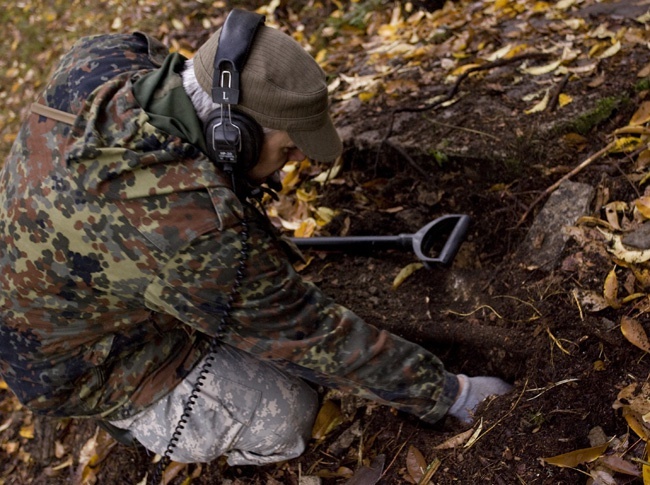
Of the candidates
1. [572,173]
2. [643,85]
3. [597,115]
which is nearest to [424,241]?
[572,173]

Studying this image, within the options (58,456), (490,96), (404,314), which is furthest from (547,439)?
(58,456)

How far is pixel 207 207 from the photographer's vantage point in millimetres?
1870

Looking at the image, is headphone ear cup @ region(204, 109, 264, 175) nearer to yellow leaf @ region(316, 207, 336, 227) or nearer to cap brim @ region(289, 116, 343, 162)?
cap brim @ region(289, 116, 343, 162)

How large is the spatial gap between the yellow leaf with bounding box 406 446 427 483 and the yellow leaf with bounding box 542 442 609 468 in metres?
0.46

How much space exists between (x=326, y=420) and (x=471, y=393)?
25.2 inches

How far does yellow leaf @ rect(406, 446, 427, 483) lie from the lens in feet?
7.38

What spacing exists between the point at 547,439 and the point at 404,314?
3.06 feet

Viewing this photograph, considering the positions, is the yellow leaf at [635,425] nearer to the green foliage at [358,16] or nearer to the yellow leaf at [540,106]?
the yellow leaf at [540,106]

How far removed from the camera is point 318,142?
6.95 ft

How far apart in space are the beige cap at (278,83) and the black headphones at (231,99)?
0.09 feet

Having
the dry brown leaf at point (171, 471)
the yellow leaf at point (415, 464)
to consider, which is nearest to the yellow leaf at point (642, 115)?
the yellow leaf at point (415, 464)

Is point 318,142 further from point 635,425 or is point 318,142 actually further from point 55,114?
point 635,425

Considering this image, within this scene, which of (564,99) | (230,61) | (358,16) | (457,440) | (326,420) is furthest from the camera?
(358,16)

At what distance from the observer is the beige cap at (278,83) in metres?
1.89
